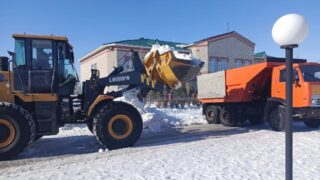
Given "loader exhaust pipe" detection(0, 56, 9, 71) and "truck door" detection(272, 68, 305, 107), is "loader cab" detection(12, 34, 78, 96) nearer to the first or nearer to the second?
"loader exhaust pipe" detection(0, 56, 9, 71)

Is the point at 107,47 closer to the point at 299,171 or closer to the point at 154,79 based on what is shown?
the point at 154,79

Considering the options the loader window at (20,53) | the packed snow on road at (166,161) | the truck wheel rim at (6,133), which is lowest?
the packed snow on road at (166,161)

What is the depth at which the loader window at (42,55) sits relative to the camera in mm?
11086

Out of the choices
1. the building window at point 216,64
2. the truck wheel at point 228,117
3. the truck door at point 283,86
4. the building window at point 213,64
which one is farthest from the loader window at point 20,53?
the building window at point 213,64

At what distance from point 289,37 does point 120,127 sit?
7.36 meters

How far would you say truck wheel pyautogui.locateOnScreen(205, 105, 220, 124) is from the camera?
18231 millimetres

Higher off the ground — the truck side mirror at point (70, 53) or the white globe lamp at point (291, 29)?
the truck side mirror at point (70, 53)

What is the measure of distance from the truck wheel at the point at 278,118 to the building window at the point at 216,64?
29.7m

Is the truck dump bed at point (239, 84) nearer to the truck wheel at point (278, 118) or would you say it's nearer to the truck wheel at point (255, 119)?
the truck wheel at point (255, 119)

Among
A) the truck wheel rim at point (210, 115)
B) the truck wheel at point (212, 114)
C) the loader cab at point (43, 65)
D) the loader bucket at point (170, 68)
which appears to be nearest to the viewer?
the loader cab at point (43, 65)

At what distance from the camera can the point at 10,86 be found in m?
10.8

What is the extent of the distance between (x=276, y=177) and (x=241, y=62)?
4177cm

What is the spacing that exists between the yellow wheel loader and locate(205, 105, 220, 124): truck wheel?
6.22 metres

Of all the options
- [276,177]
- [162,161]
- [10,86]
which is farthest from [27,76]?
[276,177]
